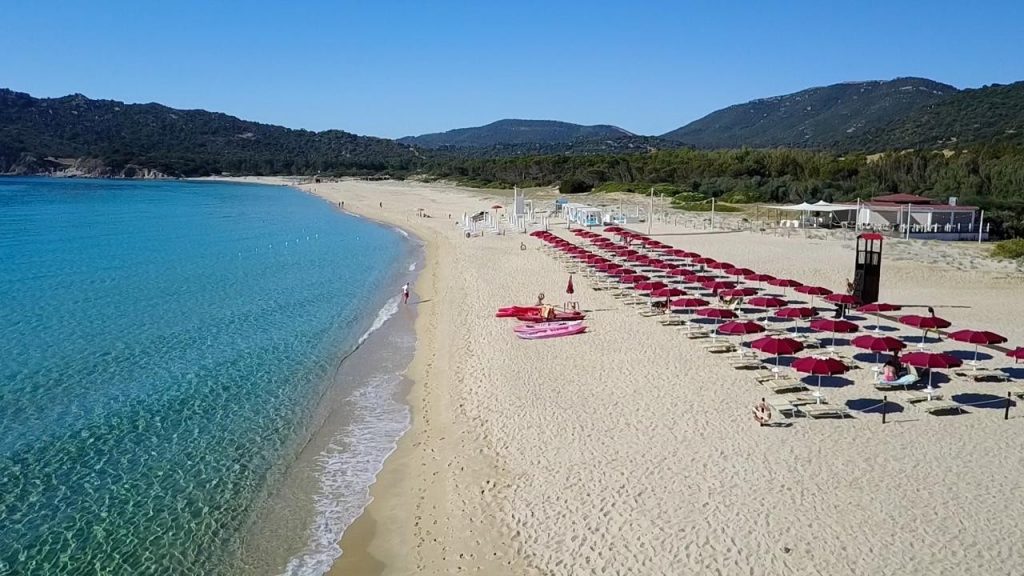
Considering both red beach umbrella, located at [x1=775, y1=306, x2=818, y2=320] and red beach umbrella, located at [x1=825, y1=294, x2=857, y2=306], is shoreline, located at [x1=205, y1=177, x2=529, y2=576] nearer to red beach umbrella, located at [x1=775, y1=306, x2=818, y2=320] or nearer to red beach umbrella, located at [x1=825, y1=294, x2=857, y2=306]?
red beach umbrella, located at [x1=775, y1=306, x2=818, y2=320]

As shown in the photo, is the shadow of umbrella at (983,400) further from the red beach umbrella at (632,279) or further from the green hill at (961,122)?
the green hill at (961,122)

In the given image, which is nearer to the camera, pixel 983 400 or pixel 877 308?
pixel 983 400

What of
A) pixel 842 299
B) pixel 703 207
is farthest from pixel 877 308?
pixel 703 207

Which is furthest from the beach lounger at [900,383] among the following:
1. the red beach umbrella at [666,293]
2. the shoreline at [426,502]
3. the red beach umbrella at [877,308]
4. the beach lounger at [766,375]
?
the shoreline at [426,502]

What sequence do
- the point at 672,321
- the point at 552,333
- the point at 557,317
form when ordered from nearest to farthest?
the point at 552,333 < the point at 672,321 < the point at 557,317

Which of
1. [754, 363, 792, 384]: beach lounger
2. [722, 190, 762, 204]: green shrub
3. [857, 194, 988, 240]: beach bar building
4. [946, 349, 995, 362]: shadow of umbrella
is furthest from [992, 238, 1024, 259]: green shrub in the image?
[722, 190, 762, 204]: green shrub

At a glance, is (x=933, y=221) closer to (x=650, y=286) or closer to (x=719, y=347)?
(x=650, y=286)

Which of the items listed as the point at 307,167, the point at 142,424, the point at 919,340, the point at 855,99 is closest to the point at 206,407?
the point at 142,424

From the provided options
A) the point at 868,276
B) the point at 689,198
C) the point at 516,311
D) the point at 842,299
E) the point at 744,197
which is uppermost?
the point at 744,197
